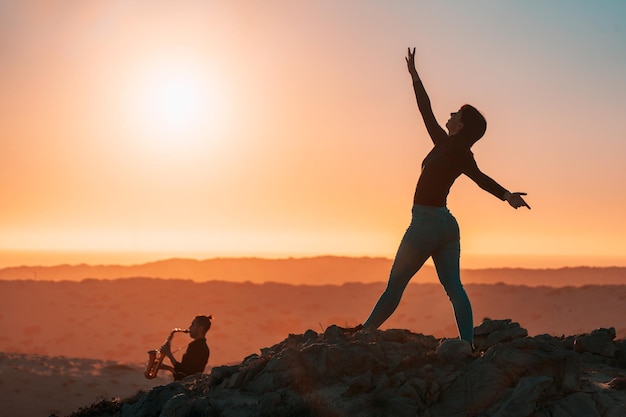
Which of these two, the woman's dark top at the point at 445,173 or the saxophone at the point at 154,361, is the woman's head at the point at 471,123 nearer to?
the woman's dark top at the point at 445,173

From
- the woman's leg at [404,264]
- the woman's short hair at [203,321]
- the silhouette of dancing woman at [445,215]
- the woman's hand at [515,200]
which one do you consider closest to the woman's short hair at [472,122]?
the silhouette of dancing woman at [445,215]

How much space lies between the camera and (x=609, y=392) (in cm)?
746

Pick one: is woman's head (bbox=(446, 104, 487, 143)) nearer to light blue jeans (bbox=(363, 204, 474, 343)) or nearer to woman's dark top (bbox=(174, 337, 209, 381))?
light blue jeans (bbox=(363, 204, 474, 343))

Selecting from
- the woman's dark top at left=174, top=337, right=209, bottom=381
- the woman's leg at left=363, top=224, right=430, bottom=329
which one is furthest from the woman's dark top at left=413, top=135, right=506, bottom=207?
the woman's dark top at left=174, top=337, right=209, bottom=381

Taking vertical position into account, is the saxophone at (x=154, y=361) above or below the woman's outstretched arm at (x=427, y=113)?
below

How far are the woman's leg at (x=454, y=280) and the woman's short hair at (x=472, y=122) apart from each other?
3.73 feet

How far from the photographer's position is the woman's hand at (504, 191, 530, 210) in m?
7.73

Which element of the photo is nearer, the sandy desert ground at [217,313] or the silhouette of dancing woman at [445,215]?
the silhouette of dancing woman at [445,215]

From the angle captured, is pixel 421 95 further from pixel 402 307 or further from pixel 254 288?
pixel 254 288

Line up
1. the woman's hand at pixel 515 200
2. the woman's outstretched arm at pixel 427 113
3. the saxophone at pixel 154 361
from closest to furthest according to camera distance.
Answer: the woman's hand at pixel 515 200 < the woman's outstretched arm at pixel 427 113 < the saxophone at pixel 154 361

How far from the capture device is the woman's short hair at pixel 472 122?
26.6 ft

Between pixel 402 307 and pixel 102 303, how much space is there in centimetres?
1864

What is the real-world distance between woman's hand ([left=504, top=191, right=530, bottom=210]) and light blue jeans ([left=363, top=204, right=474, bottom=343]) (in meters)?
0.63

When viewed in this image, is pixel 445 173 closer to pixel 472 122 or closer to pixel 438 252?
pixel 472 122
